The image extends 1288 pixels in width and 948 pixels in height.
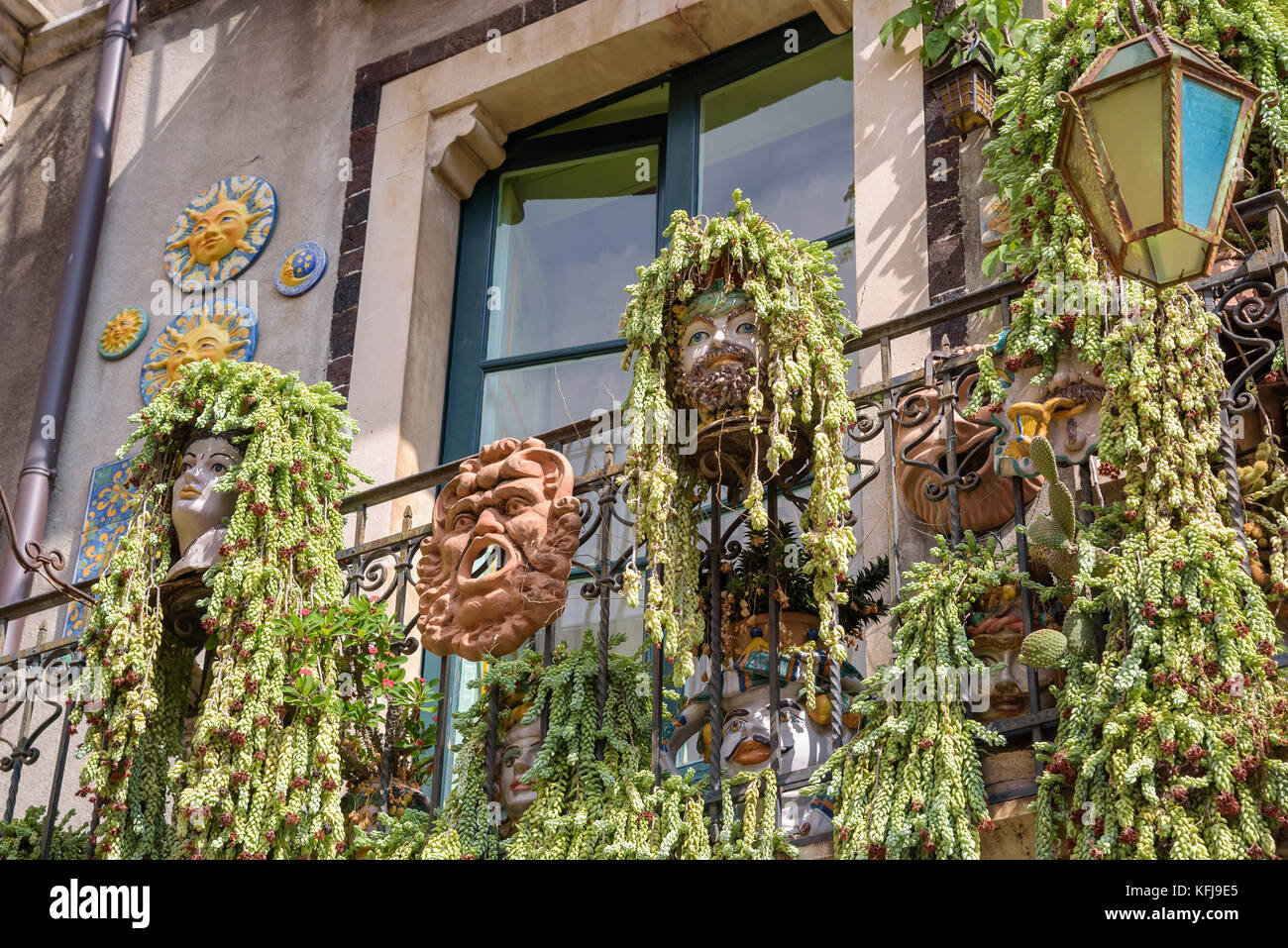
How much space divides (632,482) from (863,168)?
7.42 feet

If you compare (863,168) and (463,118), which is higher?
(463,118)

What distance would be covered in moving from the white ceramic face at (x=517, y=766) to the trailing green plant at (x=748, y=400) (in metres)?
0.61

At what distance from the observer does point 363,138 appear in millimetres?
8617

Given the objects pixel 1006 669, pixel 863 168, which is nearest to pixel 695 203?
pixel 863 168

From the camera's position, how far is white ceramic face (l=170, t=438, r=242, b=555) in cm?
591

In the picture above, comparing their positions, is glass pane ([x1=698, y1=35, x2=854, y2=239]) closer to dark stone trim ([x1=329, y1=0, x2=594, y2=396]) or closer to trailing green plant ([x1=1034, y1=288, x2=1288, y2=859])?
dark stone trim ([x1=329, y1=0, x2=594, y2=396])

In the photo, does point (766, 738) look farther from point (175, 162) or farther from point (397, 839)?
point (175, 162)

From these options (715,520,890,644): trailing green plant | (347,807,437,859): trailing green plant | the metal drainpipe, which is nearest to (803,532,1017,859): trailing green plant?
(715,520,890,644): trailing green plant

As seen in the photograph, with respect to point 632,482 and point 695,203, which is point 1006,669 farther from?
point 695,203

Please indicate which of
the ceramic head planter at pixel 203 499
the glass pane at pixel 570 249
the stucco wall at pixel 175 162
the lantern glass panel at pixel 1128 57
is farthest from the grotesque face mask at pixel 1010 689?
the stucco wall at pixel 175 162

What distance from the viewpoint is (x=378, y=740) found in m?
5.79

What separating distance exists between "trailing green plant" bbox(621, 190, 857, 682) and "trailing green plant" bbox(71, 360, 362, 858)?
3.70ft

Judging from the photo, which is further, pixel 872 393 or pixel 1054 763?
pixel 872 393
